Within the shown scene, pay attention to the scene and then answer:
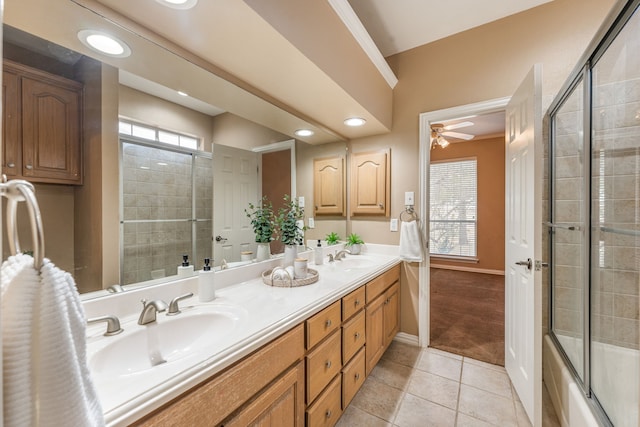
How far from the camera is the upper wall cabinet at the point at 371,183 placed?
2500 mm

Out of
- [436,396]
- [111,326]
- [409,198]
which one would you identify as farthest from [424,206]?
[111,326]

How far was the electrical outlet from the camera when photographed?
238 cm

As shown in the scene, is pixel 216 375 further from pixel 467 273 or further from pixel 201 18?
pixel 467 273

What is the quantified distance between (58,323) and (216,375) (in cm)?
51

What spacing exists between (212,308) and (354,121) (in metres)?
1.76

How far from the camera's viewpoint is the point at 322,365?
4.26ft

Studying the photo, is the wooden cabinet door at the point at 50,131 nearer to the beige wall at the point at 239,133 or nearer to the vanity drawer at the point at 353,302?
the beige wall at the point at 239,133

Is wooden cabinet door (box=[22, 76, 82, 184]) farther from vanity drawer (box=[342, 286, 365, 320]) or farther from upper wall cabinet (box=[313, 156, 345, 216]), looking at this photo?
upper wall cabinet (box=[313, 156, 345, 216])

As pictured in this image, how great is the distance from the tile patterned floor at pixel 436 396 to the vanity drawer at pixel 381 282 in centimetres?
62

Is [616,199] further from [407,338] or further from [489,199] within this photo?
[489,199]

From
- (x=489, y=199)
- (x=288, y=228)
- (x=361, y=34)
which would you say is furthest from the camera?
(x=489, y=199)

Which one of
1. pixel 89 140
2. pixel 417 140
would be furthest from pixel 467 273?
pixel 89 140

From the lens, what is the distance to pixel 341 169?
8.57 ft

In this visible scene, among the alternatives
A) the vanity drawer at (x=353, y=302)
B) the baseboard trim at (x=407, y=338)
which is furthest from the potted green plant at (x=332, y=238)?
the baseboard trim at (x=407, y=338)
